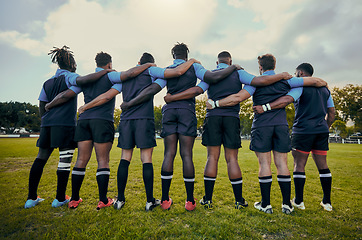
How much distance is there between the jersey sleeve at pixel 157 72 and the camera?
3625 mm

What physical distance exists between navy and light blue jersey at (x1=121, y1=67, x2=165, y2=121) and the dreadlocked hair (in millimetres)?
1497

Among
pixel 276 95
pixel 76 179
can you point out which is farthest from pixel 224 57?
pixel 76 179

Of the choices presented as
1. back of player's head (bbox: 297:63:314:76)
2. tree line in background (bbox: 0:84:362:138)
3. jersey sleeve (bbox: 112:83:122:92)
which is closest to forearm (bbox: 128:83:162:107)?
jersey sleeve (bbox: 112:83:122:92)

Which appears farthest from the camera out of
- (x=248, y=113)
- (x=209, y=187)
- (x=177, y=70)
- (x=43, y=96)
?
(x=248, y=113)

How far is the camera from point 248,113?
51.4 metres

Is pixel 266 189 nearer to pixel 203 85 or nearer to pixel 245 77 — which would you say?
pixel 245 77

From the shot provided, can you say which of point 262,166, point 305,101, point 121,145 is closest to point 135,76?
point 121,145

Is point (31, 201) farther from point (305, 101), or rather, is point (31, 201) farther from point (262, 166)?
point (305, 101)

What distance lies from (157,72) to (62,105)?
2.18m

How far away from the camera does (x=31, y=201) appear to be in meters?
3.68

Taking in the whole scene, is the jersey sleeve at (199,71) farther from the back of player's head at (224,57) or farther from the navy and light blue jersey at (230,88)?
the back of player's head at (224,57)

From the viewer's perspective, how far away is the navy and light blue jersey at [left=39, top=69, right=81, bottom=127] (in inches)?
154

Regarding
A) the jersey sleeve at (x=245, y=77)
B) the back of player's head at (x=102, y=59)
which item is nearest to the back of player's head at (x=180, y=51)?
the jersey sleeve at (x=245, y=77)

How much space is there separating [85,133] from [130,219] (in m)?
1.84
